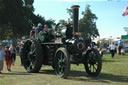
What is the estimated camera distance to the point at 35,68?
29.9ft

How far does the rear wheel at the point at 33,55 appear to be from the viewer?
353 inches

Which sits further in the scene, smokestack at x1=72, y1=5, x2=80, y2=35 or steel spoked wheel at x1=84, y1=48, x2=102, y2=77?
smokestack at x1=72, y1=5, x2=80, y2=35

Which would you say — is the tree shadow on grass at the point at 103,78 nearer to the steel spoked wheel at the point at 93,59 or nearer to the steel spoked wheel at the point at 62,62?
the steel spoked wheel at the point at 93,59

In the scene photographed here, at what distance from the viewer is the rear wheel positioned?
8.96 m

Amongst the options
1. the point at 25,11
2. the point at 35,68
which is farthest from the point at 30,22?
the point at 35,68

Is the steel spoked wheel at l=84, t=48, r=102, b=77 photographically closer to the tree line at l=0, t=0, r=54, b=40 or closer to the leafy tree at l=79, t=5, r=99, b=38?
the tree line at l=0, t=0, r=54, b=40

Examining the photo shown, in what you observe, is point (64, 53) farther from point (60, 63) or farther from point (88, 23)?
point (88, 23)

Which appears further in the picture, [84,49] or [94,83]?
[84,49]

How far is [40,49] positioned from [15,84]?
2.48 meters

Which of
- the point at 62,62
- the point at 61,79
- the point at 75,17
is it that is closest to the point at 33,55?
the point at 62,62

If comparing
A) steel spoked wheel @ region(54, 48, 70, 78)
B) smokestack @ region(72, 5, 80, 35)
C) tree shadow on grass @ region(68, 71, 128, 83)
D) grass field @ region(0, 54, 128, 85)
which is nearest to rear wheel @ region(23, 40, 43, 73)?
grass field @ region(0, 54, 128, 85)

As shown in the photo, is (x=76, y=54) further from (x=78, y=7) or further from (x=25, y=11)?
(x=25, y=11)

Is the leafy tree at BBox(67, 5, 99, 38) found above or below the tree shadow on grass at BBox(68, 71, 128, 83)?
above

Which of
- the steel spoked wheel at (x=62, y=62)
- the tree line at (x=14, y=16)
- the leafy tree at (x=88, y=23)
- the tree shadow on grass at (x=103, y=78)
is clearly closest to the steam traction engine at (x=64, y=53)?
the steel spoked wheel at (x=62, y=62)
